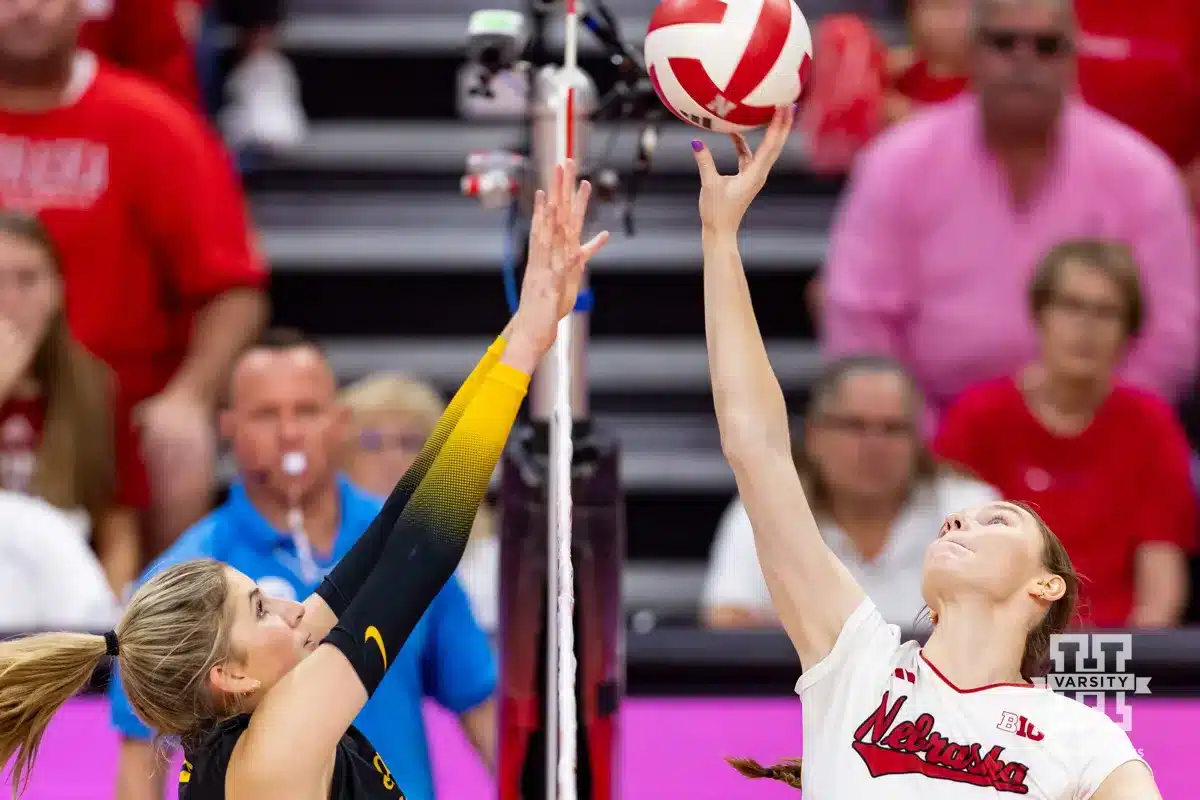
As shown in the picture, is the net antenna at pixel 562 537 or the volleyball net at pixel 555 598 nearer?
the net antenna at pixel 562 537

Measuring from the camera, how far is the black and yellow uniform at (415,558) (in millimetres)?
2359

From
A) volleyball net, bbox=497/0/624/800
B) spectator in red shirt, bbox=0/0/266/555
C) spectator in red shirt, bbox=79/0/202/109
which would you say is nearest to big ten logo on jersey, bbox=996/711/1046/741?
volleyball net, bbox=497/0/624/800

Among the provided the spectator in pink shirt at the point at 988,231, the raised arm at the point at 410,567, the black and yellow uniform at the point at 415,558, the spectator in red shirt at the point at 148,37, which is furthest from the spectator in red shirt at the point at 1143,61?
the black and yellow uniform at the point at 415,558

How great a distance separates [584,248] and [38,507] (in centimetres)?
158

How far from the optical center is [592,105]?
9.42ft

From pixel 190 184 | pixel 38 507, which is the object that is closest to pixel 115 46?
pixel 190 184

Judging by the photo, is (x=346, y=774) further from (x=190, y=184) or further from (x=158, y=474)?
(x=190, y=184)

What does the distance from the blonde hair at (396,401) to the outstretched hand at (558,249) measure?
58.8 inches

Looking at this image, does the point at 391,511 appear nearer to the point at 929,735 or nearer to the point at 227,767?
the point at 227,767

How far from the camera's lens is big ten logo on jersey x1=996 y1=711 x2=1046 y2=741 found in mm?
2350

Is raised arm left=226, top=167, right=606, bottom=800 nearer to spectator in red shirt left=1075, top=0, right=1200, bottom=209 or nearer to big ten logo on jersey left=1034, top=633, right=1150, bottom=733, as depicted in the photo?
big ten logo on jersey left=1034, top=633, right=1150, bottom=733

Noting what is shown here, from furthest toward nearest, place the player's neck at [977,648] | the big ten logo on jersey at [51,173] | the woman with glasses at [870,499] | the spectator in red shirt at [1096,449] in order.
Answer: the big ten logo on jersey at [51,173] → the spectator in red shirt at [1096,449] → the woman with glasses at [870,499] → the player's neck at [977,648]

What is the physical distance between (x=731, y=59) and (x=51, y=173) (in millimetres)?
2241

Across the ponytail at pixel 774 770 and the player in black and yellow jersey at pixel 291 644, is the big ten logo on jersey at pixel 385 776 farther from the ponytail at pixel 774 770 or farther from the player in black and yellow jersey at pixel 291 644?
the ponytail at pixel 774 770
